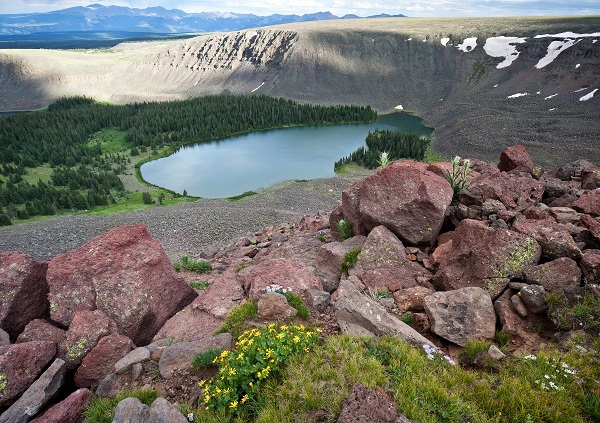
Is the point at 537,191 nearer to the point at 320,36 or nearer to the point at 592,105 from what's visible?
the point at 592,105

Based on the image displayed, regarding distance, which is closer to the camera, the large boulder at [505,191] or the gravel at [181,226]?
the large boulder at [505,191]

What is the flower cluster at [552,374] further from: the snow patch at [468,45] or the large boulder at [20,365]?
the snow patch at [468,45]

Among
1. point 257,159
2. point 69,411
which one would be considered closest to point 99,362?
point 69,411

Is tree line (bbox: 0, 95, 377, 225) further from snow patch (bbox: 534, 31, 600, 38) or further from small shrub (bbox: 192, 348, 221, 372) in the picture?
snow patch (bbox: 534, 31, 600, 38)

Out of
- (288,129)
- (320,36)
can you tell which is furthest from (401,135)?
(320,36)

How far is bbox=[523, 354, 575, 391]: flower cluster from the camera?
5.81 metres

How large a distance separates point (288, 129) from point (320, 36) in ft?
289

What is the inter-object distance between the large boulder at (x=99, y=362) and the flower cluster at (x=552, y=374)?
9.49m

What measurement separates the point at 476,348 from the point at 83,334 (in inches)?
395

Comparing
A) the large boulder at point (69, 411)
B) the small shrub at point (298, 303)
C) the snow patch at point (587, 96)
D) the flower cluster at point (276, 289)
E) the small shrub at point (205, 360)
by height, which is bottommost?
the snow patch at point (587, 96)

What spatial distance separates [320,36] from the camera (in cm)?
17512

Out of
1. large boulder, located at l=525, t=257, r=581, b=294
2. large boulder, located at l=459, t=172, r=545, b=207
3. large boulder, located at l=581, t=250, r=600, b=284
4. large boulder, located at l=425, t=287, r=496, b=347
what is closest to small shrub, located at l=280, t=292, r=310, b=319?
large boulder, located at l=425, t=287, r=496, b=347

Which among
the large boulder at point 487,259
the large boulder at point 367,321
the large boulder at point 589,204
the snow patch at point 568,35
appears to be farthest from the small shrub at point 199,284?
the snow patch at point 568,35

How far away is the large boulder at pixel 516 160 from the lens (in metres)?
18.5
